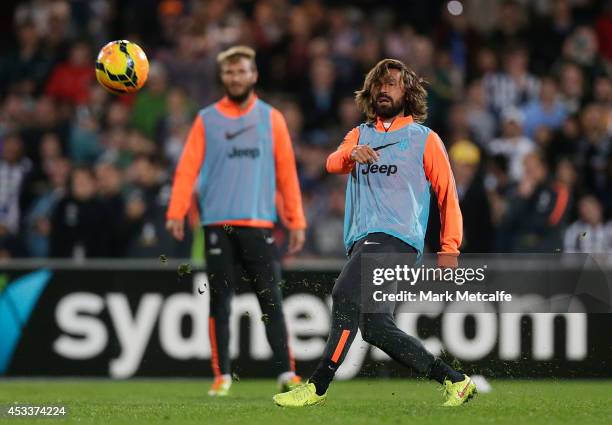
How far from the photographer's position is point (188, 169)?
9.91 metres

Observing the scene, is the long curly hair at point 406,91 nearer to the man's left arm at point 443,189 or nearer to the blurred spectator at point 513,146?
the man's left arm at point 443,189

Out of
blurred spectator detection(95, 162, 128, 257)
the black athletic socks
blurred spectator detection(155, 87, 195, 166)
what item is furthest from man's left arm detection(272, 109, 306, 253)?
blurred spectator detection(155, 87, 195, 166)

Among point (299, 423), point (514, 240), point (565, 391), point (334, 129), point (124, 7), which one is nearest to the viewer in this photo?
point (299, 423)

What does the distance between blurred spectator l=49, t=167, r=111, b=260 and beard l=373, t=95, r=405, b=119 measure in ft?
20.1

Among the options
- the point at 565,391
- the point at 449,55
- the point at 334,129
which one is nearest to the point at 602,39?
the point at 449,55

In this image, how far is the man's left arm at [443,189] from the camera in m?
8.02

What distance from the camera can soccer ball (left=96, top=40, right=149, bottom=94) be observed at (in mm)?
9578

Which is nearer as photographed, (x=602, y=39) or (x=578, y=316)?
(x=578, y=316)

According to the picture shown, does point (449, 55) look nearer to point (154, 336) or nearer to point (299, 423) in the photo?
point (154, 336)

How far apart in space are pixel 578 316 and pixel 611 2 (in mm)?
7242

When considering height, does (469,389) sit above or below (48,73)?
below

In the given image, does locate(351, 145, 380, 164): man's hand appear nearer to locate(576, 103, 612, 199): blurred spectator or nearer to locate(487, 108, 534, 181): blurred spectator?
locate(576, 103, 612, 199): blurred spectator

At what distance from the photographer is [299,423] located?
7391 mm

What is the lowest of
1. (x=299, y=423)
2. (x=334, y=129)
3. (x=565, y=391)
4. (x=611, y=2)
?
(x=565, y=391)
